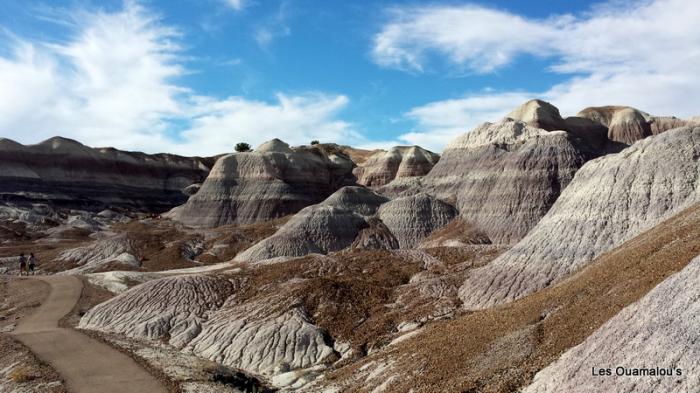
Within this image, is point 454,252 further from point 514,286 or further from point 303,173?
point 303,173

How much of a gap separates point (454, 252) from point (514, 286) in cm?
1324

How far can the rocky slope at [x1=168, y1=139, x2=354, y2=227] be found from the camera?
268 ft

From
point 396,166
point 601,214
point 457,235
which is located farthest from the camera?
point 396,166

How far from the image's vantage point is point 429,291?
95.0 ft

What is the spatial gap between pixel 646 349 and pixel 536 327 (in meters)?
4.83

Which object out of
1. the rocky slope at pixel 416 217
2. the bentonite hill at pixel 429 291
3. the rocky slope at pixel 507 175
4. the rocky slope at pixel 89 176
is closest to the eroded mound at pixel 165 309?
the bentonite hill at pixel 429 291

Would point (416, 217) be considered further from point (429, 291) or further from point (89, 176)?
point (89, 176)

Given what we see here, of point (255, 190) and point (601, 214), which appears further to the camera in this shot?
point (255, 190)

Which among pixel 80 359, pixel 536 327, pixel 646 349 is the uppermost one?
pixel 646 349

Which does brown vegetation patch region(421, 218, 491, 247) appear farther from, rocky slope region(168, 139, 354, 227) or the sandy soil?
the sandy soil

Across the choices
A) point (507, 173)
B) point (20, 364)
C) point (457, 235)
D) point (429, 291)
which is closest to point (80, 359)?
point (20, 364)

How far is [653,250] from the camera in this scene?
17156 mm

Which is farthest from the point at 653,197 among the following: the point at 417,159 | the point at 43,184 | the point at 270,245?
the point at 43,184

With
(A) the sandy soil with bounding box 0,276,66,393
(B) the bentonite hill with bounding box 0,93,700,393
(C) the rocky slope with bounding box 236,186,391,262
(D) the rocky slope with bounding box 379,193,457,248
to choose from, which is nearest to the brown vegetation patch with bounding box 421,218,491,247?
(B) the bentonite hill with bounding box 0,93,700,393
